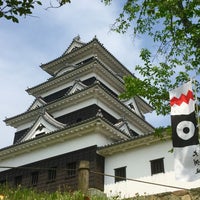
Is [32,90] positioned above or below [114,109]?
above

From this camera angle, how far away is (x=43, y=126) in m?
24.3

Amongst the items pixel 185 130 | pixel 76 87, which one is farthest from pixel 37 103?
pixel 185 130

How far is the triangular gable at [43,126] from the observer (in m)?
23.6

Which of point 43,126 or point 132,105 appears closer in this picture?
point 43,126

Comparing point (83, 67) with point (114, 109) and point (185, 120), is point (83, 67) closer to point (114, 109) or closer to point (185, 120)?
point (114, 109)

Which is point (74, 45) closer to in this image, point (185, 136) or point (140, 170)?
point (140, 170)

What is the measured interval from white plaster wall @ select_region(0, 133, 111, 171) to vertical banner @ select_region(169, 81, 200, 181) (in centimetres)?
1241

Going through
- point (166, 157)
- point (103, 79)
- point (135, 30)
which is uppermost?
point (103, 79)

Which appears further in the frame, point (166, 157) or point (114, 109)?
point (114, 109)

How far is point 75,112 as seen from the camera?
79.4 feet

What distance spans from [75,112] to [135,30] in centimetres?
1239

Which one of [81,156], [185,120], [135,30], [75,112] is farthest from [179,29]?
[75,112]

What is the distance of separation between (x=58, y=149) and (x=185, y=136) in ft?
49.6

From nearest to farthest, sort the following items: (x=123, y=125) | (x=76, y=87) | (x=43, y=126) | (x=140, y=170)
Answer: (x=140, y=170)
(x=123, y=125)
(x=43, y=126)
(x=76, y=87)
